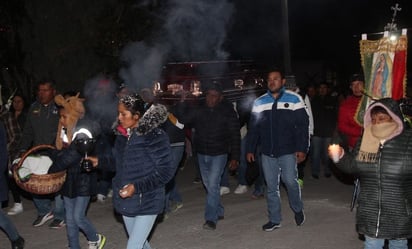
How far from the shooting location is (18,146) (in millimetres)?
8250

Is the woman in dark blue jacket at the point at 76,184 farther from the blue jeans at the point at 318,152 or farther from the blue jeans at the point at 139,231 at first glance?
the blue jeans at the point at 318,152

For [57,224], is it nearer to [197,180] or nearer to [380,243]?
[197,180]

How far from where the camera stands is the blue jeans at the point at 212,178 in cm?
715

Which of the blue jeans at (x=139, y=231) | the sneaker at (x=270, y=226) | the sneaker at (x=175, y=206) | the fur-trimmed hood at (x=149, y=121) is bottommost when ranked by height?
the sneaker at (x=175, y=206)

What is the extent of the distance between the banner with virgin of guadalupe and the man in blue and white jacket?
3.00 ft

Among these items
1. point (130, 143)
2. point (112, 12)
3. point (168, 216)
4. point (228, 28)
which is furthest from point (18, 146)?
point (228, 28)

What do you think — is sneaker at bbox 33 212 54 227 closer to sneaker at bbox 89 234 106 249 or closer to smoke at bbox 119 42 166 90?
sneaker at bbox 89 234 106 249

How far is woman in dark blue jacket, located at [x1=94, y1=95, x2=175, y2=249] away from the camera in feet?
15.3

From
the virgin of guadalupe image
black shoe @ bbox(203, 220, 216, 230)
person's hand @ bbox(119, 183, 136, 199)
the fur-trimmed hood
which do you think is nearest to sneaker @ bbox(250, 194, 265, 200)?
black shoe @ bbox(203, 220, 216, 230)

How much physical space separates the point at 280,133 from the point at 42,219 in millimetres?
3467

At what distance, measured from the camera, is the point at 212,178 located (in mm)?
7133

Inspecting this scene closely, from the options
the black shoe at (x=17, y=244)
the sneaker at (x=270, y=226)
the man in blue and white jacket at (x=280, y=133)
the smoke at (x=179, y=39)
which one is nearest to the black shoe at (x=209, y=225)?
the sneaker at (x=270, y=226)

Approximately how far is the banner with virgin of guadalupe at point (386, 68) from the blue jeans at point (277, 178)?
1270 mm

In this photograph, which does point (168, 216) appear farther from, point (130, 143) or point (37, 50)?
point (37, 50)
